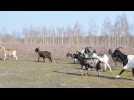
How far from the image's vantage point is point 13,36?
56.3 metres
